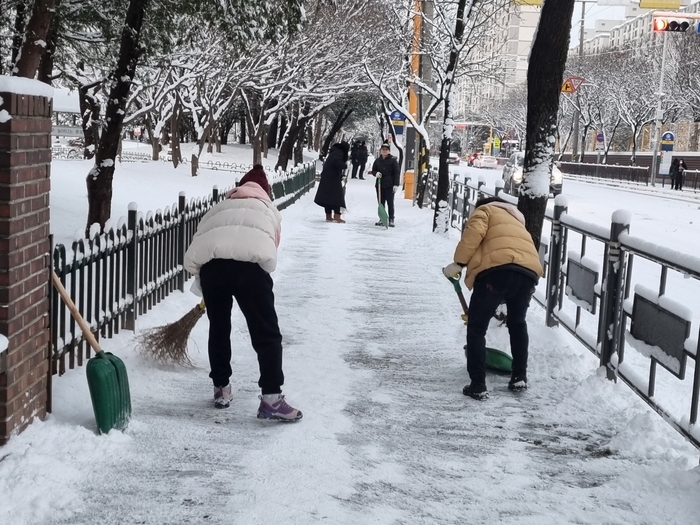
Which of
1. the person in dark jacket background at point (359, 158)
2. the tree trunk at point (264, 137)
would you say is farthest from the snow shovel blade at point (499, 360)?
the person in dark jacket background at point (359, 158)

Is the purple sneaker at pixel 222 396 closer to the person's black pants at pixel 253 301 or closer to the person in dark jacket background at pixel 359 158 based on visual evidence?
the person's black pants at pixel 253 301

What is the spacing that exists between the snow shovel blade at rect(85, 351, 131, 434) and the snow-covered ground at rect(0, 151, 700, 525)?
89 mm

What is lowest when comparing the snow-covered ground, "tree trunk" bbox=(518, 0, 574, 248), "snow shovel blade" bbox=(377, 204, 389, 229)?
the snow-covered ground

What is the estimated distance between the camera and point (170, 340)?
6258mm

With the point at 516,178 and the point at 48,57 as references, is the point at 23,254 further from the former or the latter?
the point at 516,178

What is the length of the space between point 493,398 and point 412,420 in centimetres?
83

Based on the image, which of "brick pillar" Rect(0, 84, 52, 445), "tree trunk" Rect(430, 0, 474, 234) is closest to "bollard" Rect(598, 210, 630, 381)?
"brick pillar" Rect(0, 84, 52, 445)

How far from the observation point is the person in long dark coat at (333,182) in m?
17.7

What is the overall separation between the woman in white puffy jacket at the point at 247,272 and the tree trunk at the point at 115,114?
571 centimetres

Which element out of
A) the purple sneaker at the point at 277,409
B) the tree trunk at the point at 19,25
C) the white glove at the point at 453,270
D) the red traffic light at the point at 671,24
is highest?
the red traffic light at the point at 671,24

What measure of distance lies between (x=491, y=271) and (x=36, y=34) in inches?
254

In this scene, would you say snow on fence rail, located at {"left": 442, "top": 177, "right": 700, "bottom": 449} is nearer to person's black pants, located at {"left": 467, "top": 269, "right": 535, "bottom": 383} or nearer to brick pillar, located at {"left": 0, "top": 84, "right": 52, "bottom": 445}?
person's black pants, located at {"left": 467, "top": 269, "right": 535, "bottom": 383}

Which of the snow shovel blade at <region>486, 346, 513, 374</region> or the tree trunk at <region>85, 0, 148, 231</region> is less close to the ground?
the tree trunk at <region>85, 0, 148, 231</region>

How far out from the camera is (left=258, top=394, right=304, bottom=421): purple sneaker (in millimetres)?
5230
